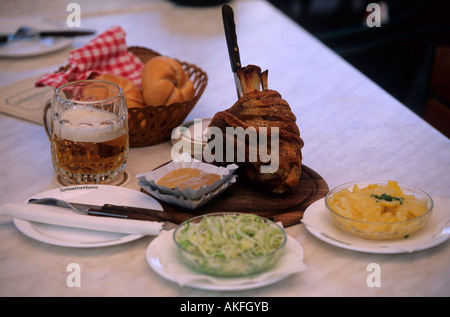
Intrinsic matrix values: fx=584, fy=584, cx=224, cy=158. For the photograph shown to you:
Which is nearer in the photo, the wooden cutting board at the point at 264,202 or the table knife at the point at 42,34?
the wooden cutting board at the point at 264,202

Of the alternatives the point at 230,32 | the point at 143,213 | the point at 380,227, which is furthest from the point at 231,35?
the point at 380,227

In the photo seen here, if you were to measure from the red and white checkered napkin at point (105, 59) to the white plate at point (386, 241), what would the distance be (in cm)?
98

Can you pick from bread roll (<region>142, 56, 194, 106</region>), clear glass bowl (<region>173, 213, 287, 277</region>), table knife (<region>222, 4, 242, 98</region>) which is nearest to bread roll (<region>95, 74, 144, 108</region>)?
bread roll (<region>142, 56, 194, 106</region>)

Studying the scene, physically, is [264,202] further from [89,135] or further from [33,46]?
[33,46]

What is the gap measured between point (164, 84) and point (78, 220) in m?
0.65

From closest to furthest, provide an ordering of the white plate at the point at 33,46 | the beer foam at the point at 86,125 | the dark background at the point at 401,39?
the beer foam at the point at 86,125
the white plate at the point at 33,46
the dark background at the point at 401,39

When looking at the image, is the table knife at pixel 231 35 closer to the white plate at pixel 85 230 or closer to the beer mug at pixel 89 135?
the beer mug at pixel 89 135

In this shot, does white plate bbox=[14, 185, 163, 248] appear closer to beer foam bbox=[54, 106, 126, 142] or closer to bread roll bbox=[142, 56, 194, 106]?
beer foam bbox=[54, 106, 126, 142]

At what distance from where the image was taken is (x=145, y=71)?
1879 millimetres

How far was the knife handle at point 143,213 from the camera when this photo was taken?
1374mm

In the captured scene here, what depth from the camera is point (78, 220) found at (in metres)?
1.34

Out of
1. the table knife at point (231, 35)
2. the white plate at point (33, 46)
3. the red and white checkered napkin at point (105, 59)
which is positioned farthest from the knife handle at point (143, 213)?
the white plate at point (33, 46)

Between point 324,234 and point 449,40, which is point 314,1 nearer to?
point 449,40

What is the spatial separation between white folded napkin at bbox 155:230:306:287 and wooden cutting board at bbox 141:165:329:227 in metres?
0.18
